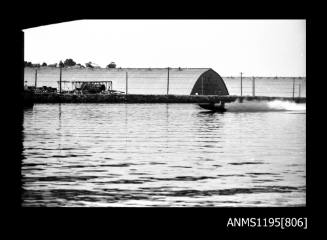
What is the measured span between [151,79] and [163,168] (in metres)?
95.7

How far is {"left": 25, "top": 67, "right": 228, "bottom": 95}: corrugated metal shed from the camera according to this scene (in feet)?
381

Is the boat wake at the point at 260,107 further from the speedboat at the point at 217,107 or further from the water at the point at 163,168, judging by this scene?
the water at the point at 163,168

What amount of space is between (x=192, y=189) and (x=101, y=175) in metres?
4.28

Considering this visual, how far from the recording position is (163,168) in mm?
24281

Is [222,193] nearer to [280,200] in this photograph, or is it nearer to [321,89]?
[280,200]

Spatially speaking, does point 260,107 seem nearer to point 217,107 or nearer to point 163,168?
point 217,107

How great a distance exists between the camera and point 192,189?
18.5 m

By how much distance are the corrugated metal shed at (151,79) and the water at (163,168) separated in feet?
235

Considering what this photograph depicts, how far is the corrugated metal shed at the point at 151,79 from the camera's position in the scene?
4569 inches
